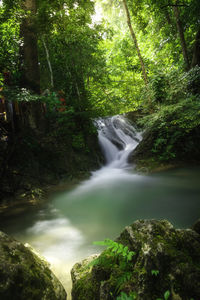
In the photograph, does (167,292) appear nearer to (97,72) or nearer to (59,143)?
(59,143)

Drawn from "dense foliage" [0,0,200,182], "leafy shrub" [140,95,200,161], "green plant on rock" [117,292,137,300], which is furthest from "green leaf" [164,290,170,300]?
"leafy shrub" [140,95,200,161]

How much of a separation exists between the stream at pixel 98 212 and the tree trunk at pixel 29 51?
5140mm

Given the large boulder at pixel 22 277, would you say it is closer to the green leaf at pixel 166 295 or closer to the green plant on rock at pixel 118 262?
the green plant on rock at pixel 118 262

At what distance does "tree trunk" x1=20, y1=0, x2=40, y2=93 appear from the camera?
303 inches

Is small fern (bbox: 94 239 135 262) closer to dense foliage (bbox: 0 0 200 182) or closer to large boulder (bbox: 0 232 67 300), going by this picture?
large boulder (bbox: 0 232 67 300)

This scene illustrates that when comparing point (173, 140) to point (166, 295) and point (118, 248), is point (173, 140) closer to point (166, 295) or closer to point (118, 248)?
point (118, 248)

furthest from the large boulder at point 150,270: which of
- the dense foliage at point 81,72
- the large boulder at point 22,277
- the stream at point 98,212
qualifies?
the dense foliage at point 81,72

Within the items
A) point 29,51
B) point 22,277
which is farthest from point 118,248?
point 29,51

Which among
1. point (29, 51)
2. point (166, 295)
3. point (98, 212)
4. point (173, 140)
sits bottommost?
point (98, 212)

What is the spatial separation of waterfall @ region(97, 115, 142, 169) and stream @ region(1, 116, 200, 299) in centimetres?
262

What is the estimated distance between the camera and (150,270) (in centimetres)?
152

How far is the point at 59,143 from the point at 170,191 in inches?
208

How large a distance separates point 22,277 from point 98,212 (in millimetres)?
3137

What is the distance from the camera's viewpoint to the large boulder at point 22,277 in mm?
1525
